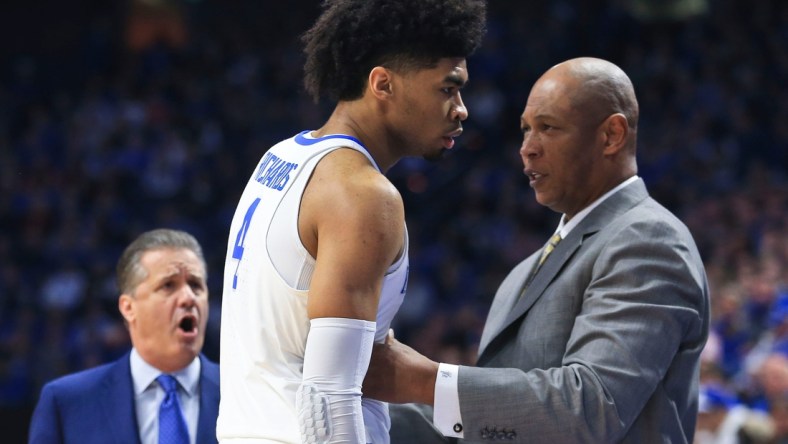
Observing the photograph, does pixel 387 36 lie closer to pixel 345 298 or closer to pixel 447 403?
pixel 345 298

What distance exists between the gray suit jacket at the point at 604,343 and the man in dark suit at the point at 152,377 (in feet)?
4.06

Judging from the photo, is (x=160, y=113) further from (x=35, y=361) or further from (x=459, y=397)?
(x=459, y=397)

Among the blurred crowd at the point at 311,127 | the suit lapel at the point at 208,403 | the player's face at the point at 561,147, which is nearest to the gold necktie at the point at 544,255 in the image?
the player's face at the point at 561,147

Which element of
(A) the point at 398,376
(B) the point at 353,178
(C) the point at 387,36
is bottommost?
(A) the point at 398,376

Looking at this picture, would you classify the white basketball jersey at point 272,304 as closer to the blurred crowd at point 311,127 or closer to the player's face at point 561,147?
the player's face at point 561,147

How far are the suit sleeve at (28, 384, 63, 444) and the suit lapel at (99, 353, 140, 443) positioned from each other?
0.14 meters

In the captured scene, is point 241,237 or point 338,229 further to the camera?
point 241,237

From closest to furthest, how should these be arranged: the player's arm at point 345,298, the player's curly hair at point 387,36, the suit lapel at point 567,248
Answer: the player's arm at point 345,298
the player's curly hair at point 387,36
the suit lapel at point 567,248

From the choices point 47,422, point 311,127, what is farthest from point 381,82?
point 311,127

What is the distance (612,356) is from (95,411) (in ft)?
6.41

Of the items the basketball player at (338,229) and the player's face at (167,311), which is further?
the player's face at (167,311)

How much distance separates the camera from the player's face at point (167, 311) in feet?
13.3

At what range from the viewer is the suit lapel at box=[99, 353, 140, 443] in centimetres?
392

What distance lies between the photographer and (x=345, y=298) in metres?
2.54
